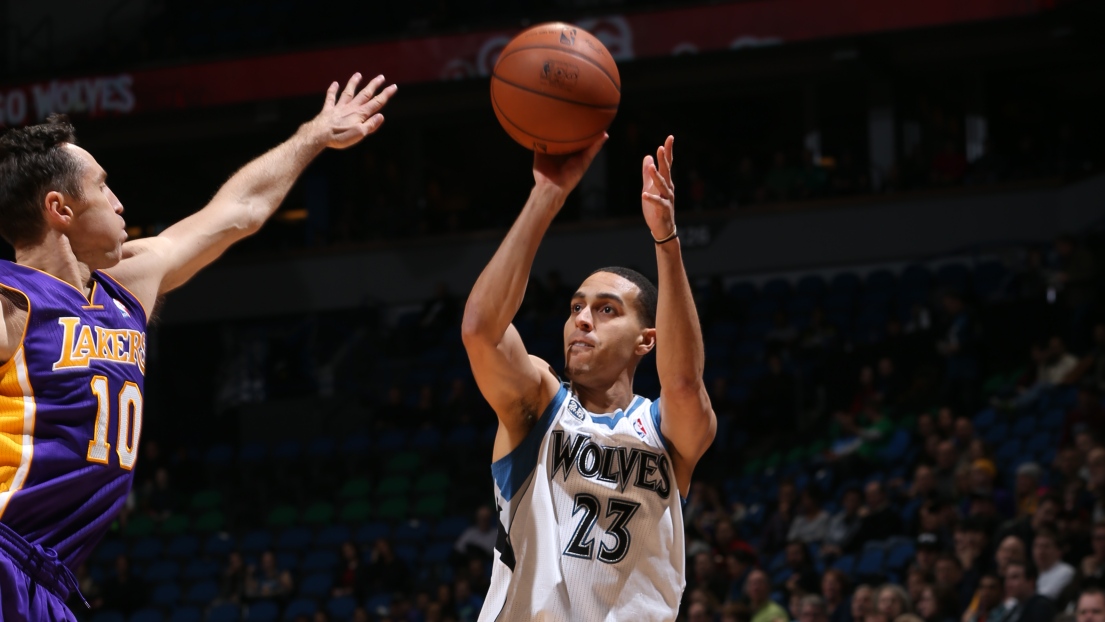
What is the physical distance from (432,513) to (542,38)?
37.5 feet

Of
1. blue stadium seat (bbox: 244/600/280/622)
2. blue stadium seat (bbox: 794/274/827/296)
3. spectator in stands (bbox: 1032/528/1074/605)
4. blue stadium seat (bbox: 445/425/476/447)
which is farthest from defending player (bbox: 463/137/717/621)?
blue stadium seat (bbox: 794/274/827/296)

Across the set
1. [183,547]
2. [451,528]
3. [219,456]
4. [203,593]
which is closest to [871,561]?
[451,528]

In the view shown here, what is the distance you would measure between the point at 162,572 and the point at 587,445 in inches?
476

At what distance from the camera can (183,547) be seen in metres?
15.5

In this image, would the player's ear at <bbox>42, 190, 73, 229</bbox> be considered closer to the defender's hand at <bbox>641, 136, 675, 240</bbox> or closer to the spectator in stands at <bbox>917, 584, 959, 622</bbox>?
the defender's hand at <bbox>641, 136, 675, 240</bbox>

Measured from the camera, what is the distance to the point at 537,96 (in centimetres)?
395

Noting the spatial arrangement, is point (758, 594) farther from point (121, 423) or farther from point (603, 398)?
point (121, 423)

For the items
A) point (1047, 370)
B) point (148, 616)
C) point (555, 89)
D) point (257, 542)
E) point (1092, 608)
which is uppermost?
point (555, 89)

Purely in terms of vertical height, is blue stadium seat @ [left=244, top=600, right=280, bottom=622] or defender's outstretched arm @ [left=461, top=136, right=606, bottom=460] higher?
defender's outstretched arm @ [left=461, top=136, right=606, bottom=460]

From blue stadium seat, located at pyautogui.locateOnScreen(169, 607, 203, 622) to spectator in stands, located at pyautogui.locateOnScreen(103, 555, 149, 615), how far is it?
1.94 feet

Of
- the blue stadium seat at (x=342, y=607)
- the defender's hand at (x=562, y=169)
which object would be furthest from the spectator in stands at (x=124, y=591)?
the defender's hand at (x=562, y=169)

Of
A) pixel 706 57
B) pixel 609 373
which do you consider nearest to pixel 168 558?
pixel 706 57

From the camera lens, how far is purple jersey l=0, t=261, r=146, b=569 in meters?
3.07

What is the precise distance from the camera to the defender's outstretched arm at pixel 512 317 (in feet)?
11.6
